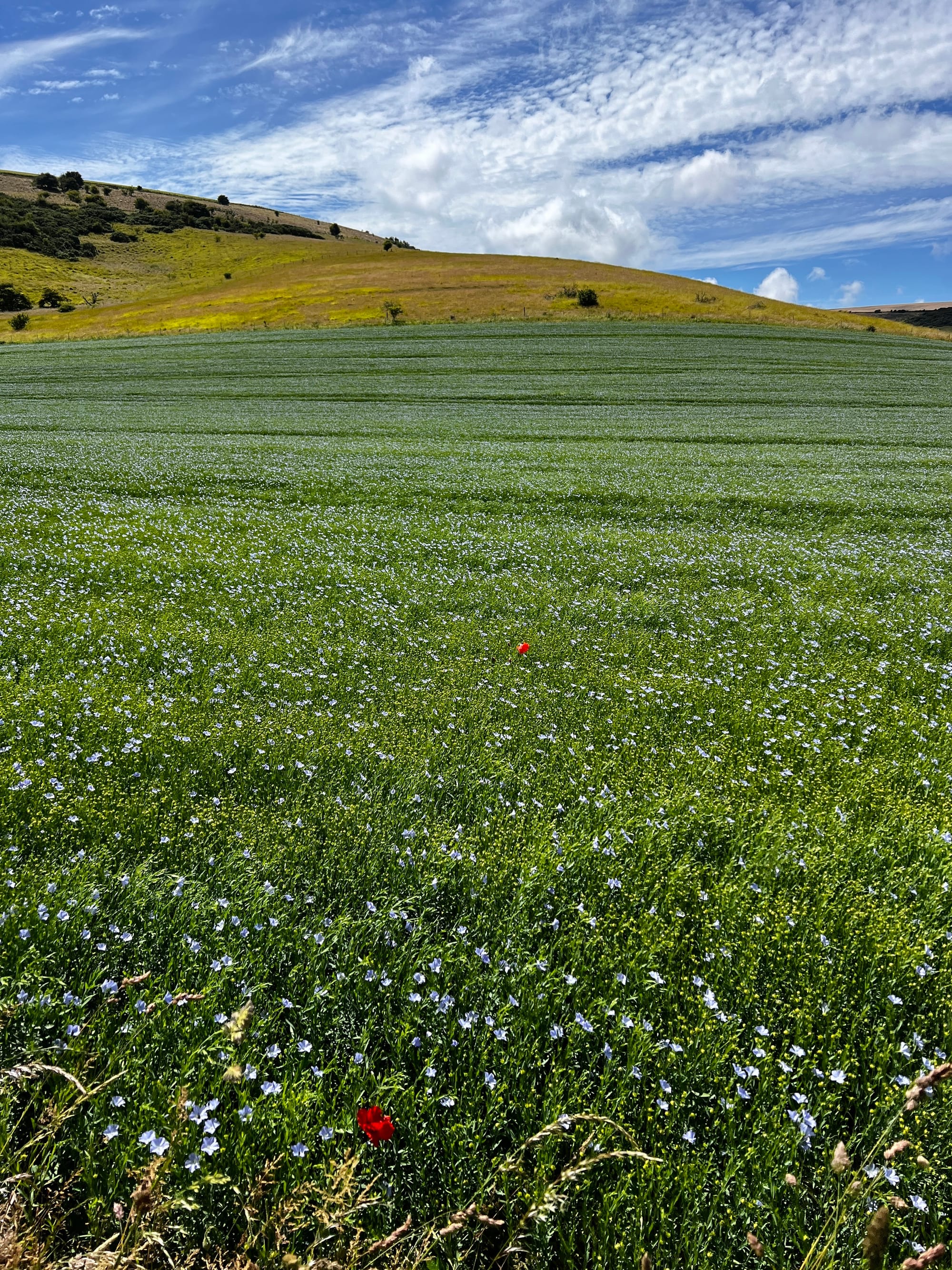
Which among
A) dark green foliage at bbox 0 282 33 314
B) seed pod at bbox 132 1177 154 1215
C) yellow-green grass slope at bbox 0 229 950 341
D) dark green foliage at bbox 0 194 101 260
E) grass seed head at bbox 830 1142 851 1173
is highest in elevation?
dark green foliage at bbox 0 194 101 260

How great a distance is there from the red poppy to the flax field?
0.38ft

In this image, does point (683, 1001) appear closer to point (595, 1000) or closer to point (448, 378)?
point (595, 1000)

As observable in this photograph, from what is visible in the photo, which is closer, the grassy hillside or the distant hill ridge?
the grassy hillside

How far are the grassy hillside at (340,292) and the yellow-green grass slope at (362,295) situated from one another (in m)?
0.27

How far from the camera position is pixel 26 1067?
2305 mm

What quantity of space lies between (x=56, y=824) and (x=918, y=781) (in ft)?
24.7

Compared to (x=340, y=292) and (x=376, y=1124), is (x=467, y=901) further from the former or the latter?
(x=340, y=292)

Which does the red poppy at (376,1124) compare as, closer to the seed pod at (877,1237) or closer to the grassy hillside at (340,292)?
the seed pod at (877,1237)

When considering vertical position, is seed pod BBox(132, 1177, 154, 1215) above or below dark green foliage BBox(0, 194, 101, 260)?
below

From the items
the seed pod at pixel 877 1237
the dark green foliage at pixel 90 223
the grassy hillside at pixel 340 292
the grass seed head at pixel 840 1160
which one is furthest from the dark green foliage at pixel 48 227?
the seed pod at pixel 877 1237

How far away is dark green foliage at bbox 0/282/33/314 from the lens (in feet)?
303

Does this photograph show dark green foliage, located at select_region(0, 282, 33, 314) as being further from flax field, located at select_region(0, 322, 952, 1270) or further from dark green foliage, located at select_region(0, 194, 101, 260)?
flax field, located at select_region(0, 322, 952, 1270)

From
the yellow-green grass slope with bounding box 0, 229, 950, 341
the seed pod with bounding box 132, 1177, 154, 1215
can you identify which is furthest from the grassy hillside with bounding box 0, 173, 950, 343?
the seed pod with bounding box 132, 1177, 154, 1215

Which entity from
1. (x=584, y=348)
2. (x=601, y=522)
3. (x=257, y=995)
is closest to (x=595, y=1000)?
(x=257, y=995)
